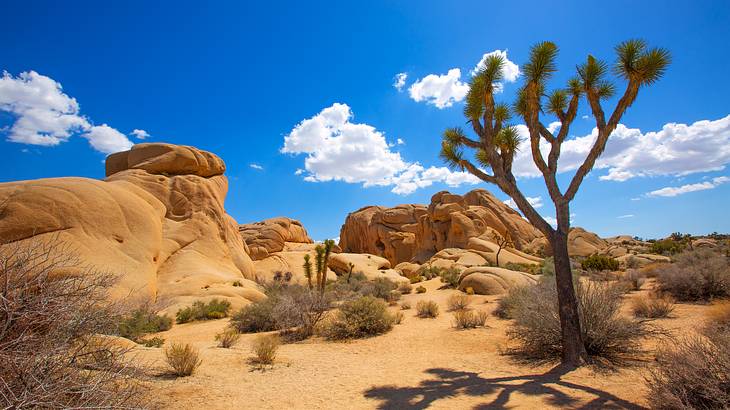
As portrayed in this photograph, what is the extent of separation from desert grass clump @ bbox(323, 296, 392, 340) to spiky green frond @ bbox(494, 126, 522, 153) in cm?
603

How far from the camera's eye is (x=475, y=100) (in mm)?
8805

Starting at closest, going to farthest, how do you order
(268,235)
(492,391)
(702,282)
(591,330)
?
(492,391) → (591,330) → (702,282) → (268,235)

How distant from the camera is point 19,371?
2734 millimetres

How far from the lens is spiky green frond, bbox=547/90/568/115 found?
28.2ft

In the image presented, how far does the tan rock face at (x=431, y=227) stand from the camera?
127 ft

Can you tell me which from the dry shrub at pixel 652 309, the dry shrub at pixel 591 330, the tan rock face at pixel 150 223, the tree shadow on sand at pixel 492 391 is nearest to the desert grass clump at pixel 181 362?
the tree shadow on sand at pixel 492 391

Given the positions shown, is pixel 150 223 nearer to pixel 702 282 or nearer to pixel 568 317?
pixel 568 317

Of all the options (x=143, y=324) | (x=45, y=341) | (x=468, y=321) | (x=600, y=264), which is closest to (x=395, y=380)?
(x=468, y=321)

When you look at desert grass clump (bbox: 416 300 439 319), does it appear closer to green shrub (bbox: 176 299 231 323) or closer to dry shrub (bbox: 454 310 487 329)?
dry shrub (bbox: 454 310 487 329)

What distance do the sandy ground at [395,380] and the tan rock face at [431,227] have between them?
2848cm

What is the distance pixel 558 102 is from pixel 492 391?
675 cm

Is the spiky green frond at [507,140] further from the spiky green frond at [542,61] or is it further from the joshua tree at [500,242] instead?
the joshua tree at [500,242]

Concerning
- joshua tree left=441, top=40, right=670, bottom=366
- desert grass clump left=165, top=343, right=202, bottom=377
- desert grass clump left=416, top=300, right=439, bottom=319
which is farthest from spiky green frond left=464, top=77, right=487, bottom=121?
desert grass clump left=165, top=343, right=202, bottom=377

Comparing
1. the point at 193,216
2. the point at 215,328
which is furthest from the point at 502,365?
the point at 193,216
